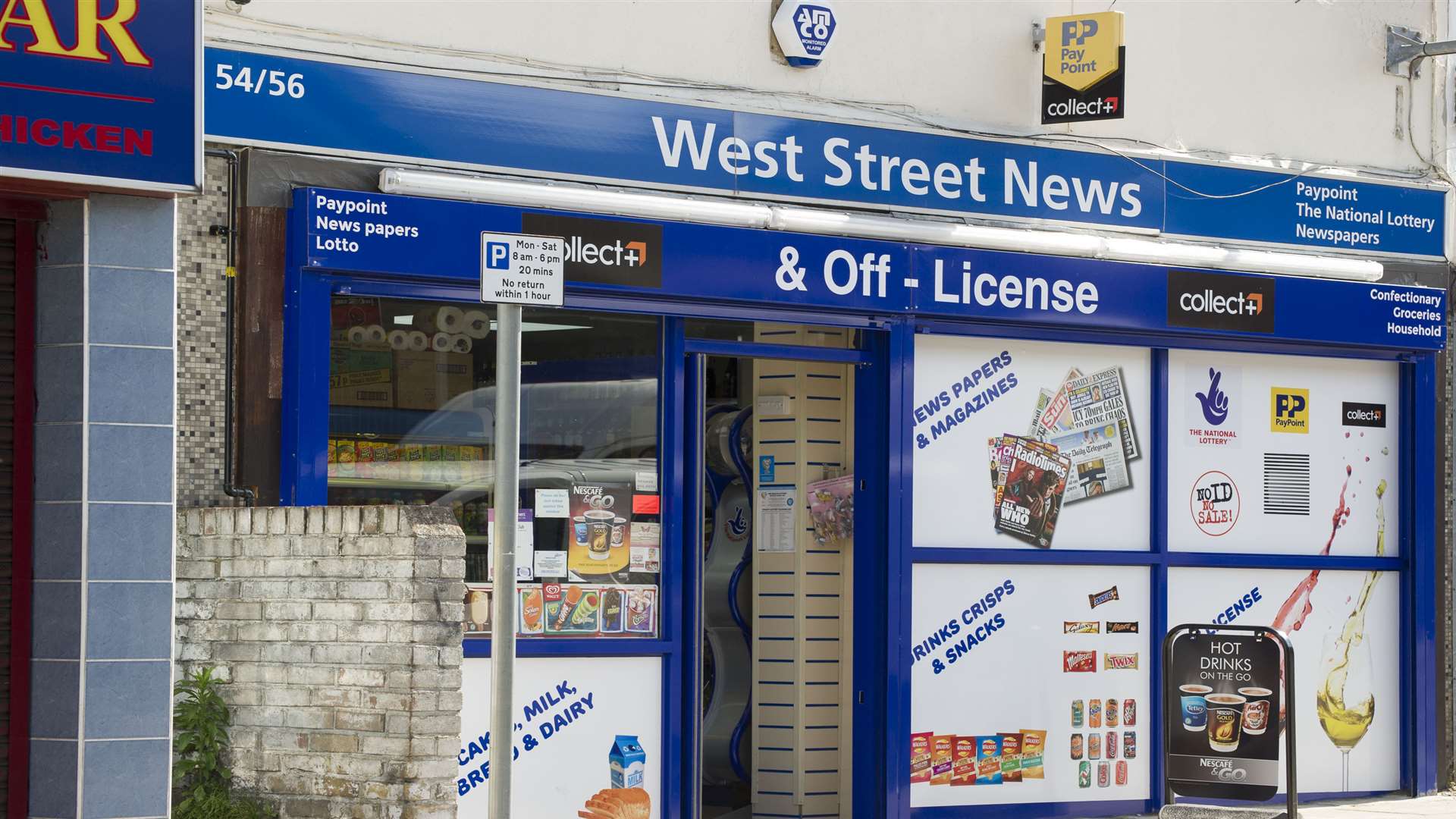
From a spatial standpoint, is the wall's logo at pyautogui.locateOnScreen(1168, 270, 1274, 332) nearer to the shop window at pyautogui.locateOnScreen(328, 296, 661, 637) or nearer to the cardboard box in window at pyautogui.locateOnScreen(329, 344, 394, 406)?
the shop window at pyautogui.locateOnScreen(328, 296, 661, 637)

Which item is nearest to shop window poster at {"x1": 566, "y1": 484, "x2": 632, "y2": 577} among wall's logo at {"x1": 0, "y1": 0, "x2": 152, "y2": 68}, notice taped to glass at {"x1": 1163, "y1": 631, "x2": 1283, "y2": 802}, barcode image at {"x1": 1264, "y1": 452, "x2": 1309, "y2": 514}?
notice taped to glass at {"x1": 1163, "y1": 631, "x2": 1283, "y2": 802}

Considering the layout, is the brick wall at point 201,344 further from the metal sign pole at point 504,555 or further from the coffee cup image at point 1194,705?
the coffee cup image at point 1194,705

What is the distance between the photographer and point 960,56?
940 cm

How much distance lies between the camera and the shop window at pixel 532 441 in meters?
7.79

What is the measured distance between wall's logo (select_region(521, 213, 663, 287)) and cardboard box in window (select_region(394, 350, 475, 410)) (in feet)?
2.19

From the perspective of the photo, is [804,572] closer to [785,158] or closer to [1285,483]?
[785,158]

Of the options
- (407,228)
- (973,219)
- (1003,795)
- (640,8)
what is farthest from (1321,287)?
(407,228)

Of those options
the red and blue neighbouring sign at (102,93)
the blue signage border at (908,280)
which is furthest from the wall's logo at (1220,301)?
the red and blue neighbouring sign at (102,93)

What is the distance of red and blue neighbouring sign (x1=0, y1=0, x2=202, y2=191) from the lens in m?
5.61

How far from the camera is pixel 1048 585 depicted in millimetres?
9367

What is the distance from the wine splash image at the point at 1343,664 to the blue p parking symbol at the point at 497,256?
6103mm

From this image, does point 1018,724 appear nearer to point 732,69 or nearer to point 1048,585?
point 1048,585

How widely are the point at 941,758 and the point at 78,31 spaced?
560 centimetres

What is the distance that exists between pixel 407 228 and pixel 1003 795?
4374 millimetres
